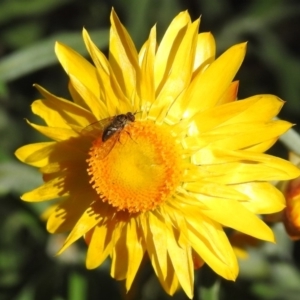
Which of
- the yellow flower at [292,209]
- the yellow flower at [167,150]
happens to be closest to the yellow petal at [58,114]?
the yellow flower at [167,150]

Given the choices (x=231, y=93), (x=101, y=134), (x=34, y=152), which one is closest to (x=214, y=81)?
(x=231, y=93)

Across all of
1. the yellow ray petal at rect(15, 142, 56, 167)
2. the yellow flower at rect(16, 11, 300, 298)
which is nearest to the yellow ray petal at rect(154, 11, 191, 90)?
the yellow flower at rect(16, 11, 300, 298)

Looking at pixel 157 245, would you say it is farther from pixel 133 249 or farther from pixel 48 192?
pixel 48 192

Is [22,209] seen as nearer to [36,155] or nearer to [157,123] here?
[36,155]

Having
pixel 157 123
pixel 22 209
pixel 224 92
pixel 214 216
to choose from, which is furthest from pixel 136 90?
pixel 22 209

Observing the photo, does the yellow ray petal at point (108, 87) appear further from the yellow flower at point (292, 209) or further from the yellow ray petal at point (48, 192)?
the yellow flower at point (292, 209)

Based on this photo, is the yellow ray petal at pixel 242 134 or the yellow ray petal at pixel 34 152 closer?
the yellow ray petal at pixel 242 134
